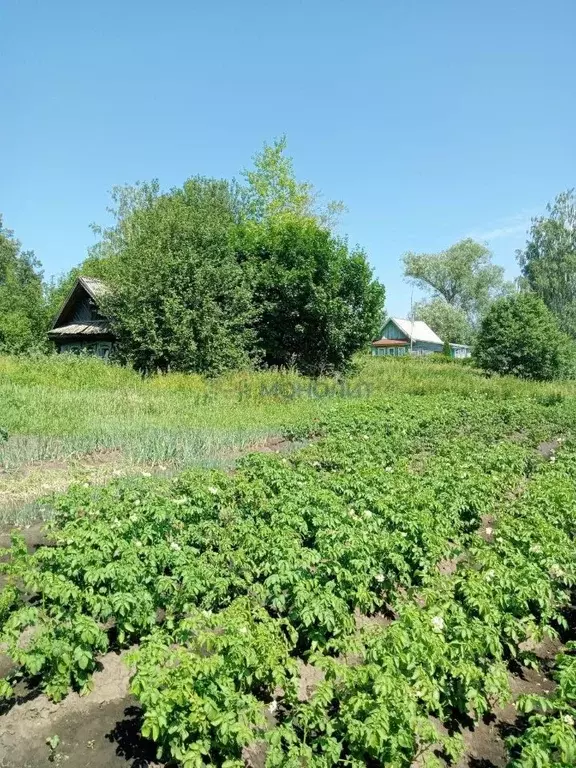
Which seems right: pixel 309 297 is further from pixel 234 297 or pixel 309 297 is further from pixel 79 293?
pixel 79 293

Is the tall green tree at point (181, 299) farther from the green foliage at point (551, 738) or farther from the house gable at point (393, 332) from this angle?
the house gable at point (393, 332)

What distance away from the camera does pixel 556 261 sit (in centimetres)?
5425

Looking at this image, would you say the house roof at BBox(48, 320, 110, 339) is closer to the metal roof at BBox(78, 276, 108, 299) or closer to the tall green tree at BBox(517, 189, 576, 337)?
the metal roof at BBox(78, 276, 108, 299)

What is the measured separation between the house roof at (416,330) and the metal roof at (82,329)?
153ft

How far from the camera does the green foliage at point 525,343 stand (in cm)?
3212

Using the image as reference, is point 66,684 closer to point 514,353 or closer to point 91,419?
point 91,419

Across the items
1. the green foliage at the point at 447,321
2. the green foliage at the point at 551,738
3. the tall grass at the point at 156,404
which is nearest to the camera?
the green foliage at the point at 551,738

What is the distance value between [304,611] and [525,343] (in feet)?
103

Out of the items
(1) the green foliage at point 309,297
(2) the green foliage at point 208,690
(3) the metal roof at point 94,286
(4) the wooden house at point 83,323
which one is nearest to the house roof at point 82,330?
(4) the wooden house at point 83,323

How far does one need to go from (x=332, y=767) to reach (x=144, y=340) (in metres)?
20.4

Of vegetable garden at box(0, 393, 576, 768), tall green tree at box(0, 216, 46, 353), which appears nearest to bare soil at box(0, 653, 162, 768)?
vegetable garden at box(0, 393, 576, 768)

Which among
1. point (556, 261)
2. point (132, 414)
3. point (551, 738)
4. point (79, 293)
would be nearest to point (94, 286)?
point (79, 293)

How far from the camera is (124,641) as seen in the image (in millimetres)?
4090

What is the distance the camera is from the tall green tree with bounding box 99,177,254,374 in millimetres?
22141
